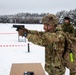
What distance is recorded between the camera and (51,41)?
2.99 metres

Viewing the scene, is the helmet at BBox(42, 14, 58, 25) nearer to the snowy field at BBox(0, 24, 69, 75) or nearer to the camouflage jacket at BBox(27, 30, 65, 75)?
the camouflage jacket at BBox(27, 30, 65, 75)

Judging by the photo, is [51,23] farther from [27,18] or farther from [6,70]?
[27,18]

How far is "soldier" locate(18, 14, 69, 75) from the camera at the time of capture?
3.02 meters

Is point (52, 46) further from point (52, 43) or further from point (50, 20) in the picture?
point (50, 20)

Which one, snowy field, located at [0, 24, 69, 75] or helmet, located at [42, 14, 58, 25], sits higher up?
helmet, located at [42, 14, 58, 25]

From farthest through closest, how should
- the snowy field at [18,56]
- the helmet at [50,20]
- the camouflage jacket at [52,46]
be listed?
1. the snowy field at [18,56]
2. the helmet at [50,20]
3. the camouflage jacket at [52,46]

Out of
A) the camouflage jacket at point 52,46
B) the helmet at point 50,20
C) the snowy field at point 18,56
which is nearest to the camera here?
the camouflage jacket at point 52,46

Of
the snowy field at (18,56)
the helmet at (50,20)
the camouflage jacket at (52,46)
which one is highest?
the helmet at (50,20)

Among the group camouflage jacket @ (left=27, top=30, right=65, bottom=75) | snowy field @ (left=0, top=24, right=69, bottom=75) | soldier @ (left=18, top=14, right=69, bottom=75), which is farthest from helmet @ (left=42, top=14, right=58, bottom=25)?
snowy field @ (left=0, top=24, right=69, bottom=75)

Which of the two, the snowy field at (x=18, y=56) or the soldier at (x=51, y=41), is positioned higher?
the soldier at (x=51, y=41)

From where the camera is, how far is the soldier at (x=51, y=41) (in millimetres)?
3020

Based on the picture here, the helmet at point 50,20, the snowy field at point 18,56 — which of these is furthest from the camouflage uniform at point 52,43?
the snowy field at point 18,56

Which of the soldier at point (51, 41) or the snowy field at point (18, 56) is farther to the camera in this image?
the snowy field at point (18, 56)

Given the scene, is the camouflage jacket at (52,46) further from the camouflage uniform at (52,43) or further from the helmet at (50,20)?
the helmet at (50,20)
